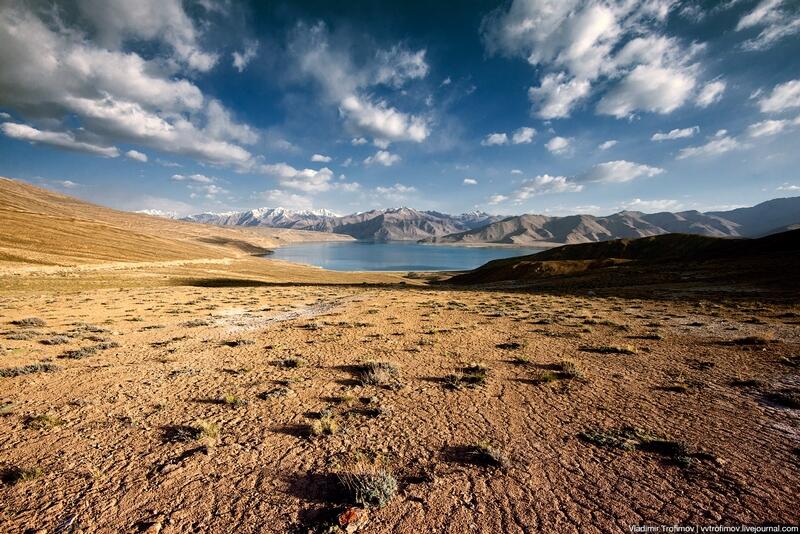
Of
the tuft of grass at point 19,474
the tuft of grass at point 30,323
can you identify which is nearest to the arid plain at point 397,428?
the tuft of grass at point 19,474

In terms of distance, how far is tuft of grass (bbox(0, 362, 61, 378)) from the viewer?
11898 millimetres

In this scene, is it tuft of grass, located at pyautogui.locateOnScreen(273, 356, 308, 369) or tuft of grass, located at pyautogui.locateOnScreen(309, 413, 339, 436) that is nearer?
tuft of grass, located at pyautogui.locateOnScreen(309, 413, 339, 436)

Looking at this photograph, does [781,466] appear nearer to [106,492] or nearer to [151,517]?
[151,517]

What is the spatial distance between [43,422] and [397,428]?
9556mm

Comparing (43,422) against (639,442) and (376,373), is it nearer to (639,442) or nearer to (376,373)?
(376,373)

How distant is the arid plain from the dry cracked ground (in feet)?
0.16

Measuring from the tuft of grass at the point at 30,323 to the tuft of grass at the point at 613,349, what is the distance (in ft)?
103

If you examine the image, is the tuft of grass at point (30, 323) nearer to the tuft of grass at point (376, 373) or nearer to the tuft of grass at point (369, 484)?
the tuft of grass at point (376, 373)

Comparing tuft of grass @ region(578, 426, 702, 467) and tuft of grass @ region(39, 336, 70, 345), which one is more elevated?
tuft of grass @ region(578, 426, 702, 467)

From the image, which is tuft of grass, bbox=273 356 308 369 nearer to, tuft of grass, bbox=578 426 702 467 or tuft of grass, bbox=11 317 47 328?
tuft of grass, bbox=578 426 702 467

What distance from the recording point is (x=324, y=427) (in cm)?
855

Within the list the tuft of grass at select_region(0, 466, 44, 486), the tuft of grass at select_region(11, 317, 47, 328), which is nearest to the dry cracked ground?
the tuft of grass at select_region(0, 466, 44, 486)

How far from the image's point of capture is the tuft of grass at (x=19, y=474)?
6527 millimetres

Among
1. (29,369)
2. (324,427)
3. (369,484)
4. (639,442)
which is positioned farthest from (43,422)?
(639,442)
